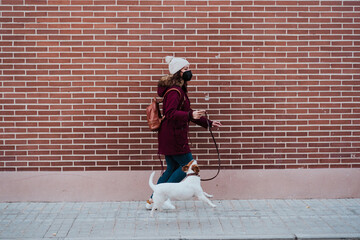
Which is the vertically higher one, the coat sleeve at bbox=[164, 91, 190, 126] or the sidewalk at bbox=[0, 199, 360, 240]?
the coat sleeve at bbox=[164, 91, 190, 126]

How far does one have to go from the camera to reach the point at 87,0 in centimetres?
644

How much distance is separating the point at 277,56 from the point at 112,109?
255 centimetres

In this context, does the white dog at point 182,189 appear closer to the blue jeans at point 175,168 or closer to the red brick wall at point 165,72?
the blue jeans at point 175,168

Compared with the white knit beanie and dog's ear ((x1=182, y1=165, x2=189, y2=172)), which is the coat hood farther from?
dog's ear ((x1=182, y1=165, x2=189, y2=172))

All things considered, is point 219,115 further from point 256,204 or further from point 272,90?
point 256,204

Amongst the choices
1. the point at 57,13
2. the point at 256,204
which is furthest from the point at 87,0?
the point at 256,204

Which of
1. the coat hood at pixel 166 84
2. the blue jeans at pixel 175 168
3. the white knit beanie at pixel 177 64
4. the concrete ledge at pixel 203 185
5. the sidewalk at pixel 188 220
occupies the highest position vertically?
the white knit beanie at pixel 177 64

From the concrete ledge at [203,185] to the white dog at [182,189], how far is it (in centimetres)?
105

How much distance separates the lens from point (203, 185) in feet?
21.8

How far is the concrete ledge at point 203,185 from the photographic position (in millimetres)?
6539

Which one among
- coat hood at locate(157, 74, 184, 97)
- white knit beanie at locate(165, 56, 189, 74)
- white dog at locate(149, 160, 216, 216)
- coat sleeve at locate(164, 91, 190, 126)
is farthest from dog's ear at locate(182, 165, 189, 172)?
white knit beanie at locate(165, 56, 189, 74)

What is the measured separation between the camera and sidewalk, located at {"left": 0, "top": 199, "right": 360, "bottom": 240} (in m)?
5.05

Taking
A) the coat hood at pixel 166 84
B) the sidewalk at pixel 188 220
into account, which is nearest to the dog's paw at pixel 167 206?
the sidewalk at pixel 188 220

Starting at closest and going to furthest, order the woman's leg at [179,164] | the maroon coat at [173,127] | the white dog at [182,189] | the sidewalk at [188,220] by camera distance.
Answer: the sidewalk at [188,220]
the white dog at [182,189]
the maroon coat at [173,127]
the woman's leg at [179,164]
